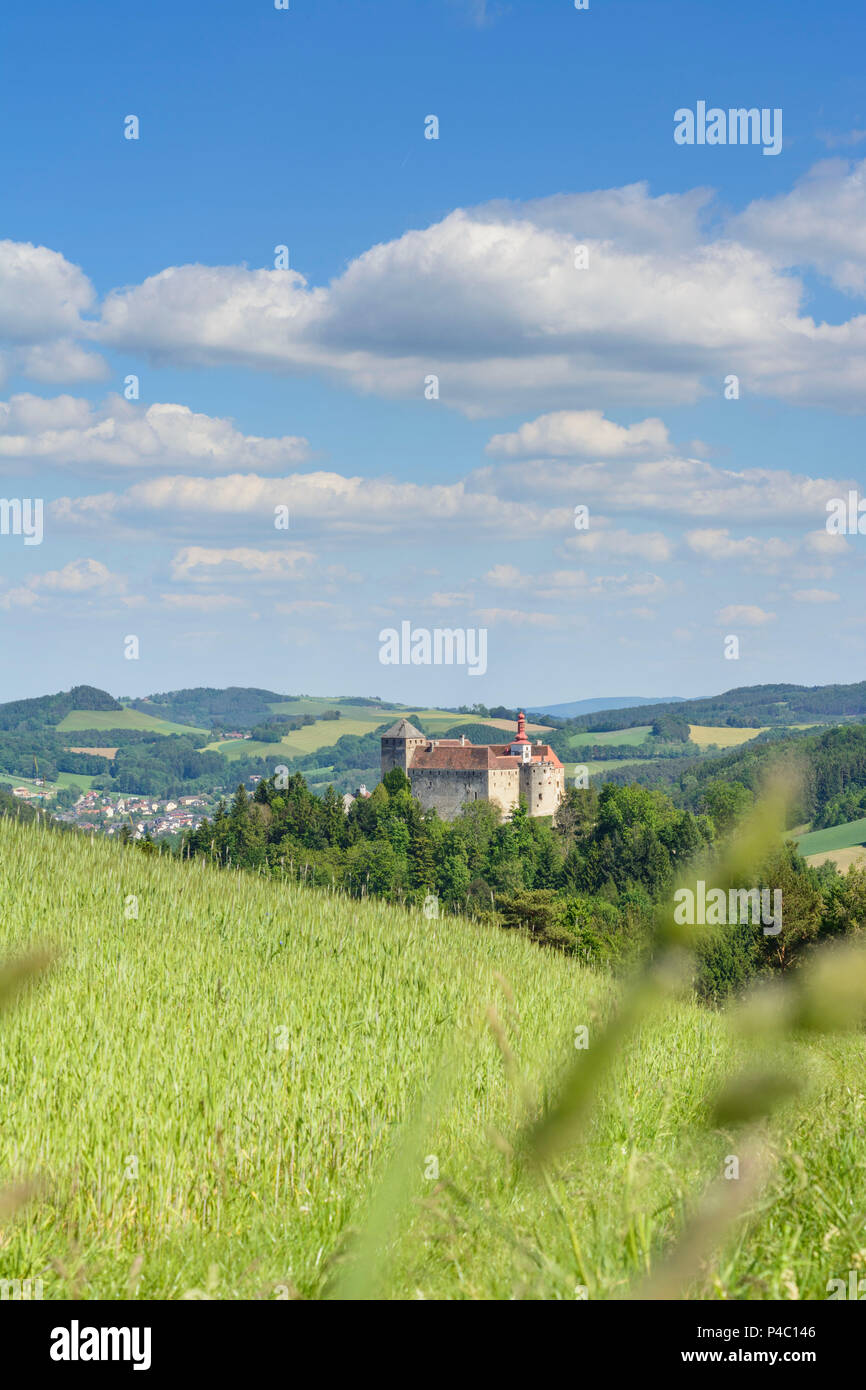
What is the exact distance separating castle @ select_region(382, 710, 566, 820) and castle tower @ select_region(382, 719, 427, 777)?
341 millimetres

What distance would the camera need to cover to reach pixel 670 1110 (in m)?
6.37

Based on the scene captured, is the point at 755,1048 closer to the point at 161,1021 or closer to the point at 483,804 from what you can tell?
the point at 161,1021

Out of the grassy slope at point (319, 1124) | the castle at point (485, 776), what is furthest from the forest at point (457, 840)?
the grassy slope at point (319, 1124)

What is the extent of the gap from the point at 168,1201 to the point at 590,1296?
4413 millimetres

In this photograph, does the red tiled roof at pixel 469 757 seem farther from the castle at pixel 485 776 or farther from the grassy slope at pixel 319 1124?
the grassy slope at pixel 319 1124

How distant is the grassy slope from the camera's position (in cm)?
262

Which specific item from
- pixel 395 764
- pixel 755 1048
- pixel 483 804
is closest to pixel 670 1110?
pixel 755 1048

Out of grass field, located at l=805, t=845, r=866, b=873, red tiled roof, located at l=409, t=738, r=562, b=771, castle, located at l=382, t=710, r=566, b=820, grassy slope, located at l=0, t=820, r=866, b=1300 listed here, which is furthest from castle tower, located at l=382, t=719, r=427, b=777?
grassy slope, located at l=0, t=820, r=866, b=1300

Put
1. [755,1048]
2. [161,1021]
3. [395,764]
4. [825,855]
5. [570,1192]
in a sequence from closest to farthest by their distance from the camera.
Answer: [755,1048] < [570,1192] < [161,1021] < [825,855] < [395,764]

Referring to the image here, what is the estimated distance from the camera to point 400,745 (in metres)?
152

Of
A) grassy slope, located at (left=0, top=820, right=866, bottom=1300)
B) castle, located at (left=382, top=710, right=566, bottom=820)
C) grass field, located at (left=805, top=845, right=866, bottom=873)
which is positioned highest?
grassy slope, located at (left=0, top=820, right=866, bottom=1300)

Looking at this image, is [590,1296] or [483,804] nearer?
[590,1296]

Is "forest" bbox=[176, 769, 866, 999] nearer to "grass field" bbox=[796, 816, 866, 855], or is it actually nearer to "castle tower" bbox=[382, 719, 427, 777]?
"castle tower" bbox=[382, 719, 427, 777]

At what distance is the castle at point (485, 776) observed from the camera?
142 metres
